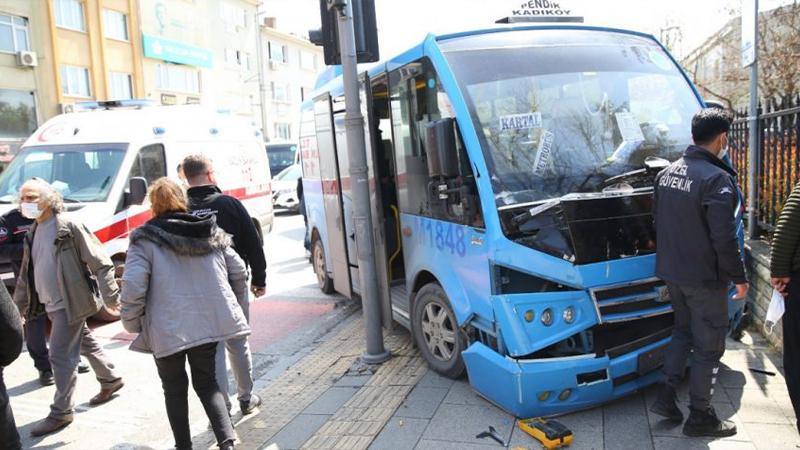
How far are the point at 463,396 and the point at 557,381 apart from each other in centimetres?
97

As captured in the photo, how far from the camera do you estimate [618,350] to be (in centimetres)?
393

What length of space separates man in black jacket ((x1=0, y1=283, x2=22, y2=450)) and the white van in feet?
14.9

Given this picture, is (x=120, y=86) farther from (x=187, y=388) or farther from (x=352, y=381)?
(x=187, y=388)

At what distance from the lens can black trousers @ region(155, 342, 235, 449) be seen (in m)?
3.75

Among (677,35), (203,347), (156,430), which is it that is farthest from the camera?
(677,35)

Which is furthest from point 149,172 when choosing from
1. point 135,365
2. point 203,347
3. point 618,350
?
point 618,350

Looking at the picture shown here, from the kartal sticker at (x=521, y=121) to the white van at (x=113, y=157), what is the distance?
17.0ft

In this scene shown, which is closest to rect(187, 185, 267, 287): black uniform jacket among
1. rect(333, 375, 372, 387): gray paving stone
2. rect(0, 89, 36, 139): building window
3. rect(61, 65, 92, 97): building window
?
rect(333, 375, 372, 387): gray paving stone

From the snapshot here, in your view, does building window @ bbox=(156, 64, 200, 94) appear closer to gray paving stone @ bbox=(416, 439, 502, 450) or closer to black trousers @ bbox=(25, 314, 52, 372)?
black trousers @ bbox=(25, 314, 52, 372)

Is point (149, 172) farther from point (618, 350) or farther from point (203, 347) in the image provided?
point (618, 350)

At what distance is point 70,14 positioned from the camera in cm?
2895

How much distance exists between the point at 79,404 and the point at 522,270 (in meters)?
3.91

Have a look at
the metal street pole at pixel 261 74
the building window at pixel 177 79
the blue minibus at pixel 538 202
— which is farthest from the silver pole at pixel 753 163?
the metal street pole at pixel 261 74

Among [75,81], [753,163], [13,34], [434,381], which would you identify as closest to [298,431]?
[434,381]
